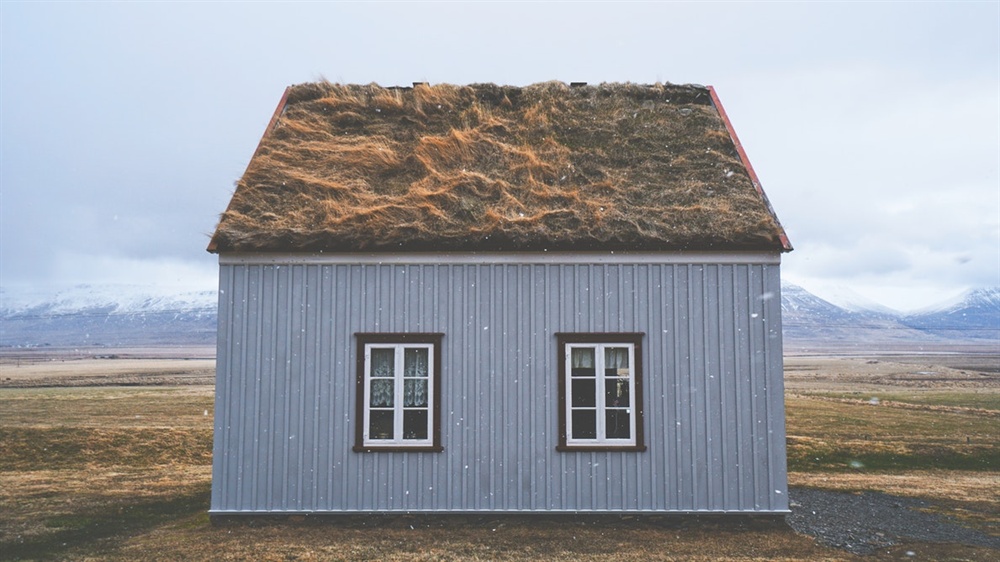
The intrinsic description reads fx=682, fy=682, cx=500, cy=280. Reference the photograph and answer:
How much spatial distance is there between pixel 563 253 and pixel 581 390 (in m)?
2.10

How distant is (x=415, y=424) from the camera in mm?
10281

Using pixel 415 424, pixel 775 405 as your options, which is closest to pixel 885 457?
pixel 775 405

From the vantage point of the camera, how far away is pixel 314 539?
31.0ft

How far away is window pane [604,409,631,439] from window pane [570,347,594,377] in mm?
670

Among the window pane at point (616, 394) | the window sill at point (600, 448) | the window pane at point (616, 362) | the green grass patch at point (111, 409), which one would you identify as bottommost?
the green grass patch at point (111, 409)

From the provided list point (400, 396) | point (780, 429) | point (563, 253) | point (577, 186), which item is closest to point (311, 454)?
point (400, 396)

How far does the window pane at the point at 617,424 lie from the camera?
1023 centimetres

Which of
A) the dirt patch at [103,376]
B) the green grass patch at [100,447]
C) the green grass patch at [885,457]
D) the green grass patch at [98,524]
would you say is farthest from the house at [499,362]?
the dirt patch at [103,376]

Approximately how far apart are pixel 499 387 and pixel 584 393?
1.29 m

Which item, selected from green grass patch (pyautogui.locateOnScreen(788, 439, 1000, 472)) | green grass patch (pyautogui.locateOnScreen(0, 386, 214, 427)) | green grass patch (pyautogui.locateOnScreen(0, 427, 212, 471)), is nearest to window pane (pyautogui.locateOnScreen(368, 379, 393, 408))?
green grass patch (pyautogui.locateOnScreen(0, 427, 212, 471))

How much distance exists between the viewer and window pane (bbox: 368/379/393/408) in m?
10.3

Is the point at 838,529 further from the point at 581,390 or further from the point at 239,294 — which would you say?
the point at 239,294

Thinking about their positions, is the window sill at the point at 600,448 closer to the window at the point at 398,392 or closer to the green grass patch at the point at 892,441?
the window at the point at 398,392

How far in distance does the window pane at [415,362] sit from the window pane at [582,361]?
7.35 ft
